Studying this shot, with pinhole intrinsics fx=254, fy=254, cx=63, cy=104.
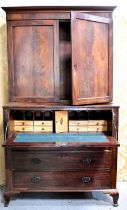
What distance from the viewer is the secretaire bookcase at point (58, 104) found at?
2.09 metres

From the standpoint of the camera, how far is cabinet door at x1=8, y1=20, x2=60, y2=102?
222 centimetres

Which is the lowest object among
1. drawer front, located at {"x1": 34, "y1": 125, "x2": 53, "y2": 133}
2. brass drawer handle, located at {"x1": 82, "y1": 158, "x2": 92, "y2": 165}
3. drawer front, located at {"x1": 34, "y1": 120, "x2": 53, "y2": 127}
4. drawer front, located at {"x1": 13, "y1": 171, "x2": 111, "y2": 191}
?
drawer front, located at {"x1": 13, "y1": 171, "x2": 111, "y2": 191}

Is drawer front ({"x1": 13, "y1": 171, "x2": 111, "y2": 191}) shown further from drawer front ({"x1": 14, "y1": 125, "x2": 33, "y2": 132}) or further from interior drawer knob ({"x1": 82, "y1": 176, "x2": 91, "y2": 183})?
drawer front ({"x1": 14, "y1": 125, "x2": 33, "y2": 132})

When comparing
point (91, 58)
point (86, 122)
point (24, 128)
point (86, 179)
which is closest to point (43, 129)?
point (24, 128)

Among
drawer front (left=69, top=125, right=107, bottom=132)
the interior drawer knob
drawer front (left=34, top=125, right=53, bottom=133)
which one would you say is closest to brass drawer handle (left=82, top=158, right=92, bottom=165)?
the interior drawer knob

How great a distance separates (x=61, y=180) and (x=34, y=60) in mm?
1065

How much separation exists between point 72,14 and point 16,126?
1.09 m

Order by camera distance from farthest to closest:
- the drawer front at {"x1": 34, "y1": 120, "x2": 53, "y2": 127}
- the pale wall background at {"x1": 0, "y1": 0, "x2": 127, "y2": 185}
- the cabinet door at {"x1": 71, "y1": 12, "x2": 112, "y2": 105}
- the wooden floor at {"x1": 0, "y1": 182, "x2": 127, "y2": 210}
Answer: the pale wall background at {"x1": 0, "y1": 0, "x2": 127, "y2": 185}
the drawer front at {"x1": 34, "y1": 120, "x2": 53, "y2": 127}
the wooden floor at {"x1": 0, "y1": 182, "x2": 127, "y2": 210}
the cabinet door at {"x1": 71, "y1": 12, "x2": 112, "y2": 105}

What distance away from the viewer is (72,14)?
1990 mm

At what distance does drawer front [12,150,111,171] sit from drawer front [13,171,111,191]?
1.9 inches

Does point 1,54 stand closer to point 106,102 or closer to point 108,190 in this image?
point 106,102

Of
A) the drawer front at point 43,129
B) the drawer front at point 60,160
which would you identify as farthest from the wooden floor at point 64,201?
the drawer front at point 43,129

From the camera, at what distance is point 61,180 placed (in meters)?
2.14

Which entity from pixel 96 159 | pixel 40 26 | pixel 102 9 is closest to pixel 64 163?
pixel 96 159
